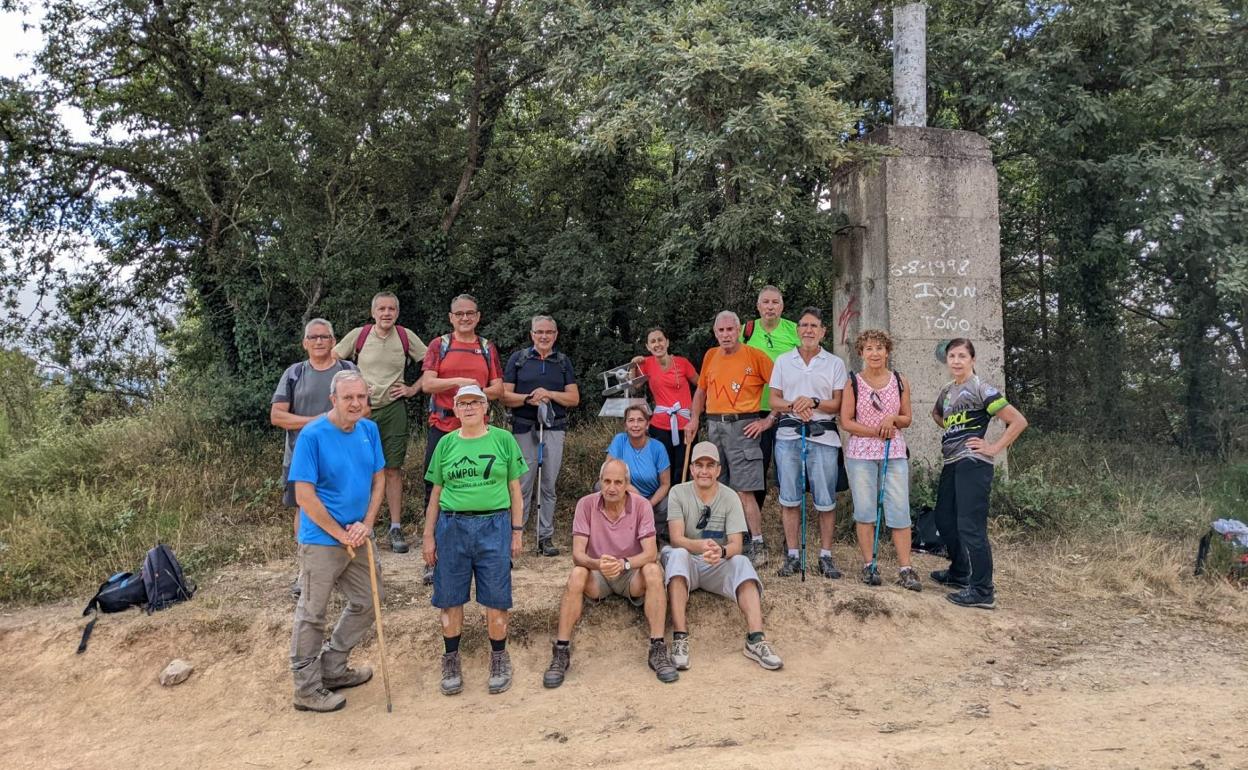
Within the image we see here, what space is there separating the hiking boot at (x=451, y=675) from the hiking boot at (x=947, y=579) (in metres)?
3.40

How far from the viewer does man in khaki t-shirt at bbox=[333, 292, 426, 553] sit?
6.08 metres

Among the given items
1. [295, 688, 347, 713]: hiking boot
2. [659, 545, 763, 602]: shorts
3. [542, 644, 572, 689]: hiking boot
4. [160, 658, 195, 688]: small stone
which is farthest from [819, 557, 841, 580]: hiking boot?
[160, 658, 195, 688]: small stone

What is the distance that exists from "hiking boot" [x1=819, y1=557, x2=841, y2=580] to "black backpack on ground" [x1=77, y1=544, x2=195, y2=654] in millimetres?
4461

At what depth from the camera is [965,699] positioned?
162 inches

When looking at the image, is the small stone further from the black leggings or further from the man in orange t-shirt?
the black leggings

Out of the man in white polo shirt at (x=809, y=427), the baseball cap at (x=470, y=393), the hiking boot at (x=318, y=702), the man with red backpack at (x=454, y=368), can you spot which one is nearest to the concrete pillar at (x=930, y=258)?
the man in white polo shirt at (x=809, y=427)

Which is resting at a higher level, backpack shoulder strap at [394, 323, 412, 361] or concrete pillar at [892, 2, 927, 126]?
concrete pillar at [892, 2, 927, 126]

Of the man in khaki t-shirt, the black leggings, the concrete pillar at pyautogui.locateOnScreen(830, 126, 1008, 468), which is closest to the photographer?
the black leggings

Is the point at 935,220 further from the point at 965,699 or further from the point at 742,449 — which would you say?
the point at 965,699

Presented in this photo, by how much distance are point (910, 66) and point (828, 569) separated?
17.4 feet

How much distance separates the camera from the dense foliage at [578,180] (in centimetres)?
776

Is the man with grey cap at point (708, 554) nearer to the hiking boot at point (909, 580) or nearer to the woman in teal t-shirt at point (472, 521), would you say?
the woman in teal t-shirt at point (472, 521)

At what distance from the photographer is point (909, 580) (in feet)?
17.9

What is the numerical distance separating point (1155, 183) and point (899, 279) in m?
2.82
